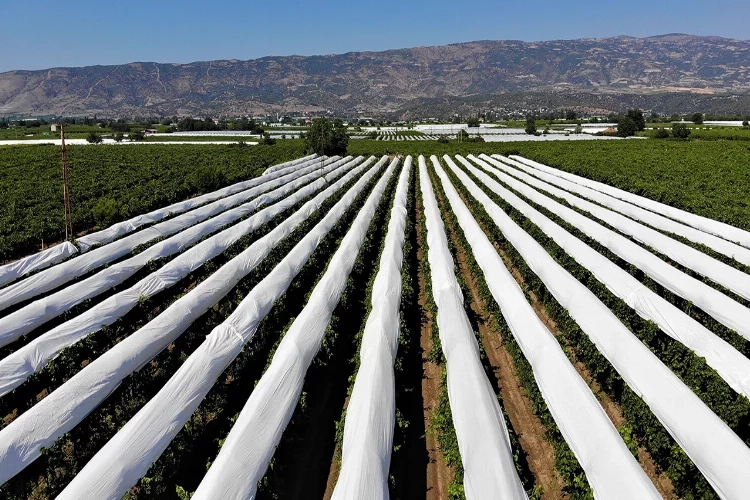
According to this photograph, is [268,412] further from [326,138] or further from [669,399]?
[326,138]

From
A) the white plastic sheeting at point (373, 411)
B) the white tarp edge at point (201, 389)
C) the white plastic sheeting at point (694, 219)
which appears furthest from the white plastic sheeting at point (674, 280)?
the white tarp edge at point (201, 389)

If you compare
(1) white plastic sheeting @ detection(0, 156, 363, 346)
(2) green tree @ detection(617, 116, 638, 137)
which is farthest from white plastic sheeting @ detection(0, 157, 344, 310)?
(2) green tree @ detection(617, 116, 638, 137)

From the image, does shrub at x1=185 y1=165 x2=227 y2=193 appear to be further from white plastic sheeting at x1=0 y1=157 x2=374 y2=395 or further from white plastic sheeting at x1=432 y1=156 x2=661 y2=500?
white plastic sheeting at x1=432 y1=156 x2=661 y2=500

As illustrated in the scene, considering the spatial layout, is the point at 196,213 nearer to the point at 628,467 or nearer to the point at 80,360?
the point at 80,360

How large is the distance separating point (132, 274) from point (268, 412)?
996cm

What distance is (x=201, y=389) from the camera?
26.9 feet

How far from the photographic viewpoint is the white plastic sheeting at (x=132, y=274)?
432 inches

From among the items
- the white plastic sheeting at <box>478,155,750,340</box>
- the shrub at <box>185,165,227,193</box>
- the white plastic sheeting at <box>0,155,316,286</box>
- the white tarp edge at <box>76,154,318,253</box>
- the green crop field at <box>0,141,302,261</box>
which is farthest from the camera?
the shrub at <box>185,165,227,193</box>

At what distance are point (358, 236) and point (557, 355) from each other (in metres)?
9.98

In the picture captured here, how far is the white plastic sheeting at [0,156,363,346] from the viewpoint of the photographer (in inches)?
432

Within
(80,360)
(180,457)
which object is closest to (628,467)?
(180,457)

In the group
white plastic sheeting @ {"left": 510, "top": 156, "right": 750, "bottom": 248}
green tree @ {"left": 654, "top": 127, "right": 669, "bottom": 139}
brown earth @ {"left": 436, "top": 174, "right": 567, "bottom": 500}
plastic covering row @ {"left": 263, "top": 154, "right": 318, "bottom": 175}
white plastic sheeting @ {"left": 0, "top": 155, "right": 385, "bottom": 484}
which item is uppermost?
green tree @ {"left": 654, "top": 127, "right": 669, "bottom": 139}

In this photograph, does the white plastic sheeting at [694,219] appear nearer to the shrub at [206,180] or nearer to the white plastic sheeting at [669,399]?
the white plastic sheeting at [669,399]

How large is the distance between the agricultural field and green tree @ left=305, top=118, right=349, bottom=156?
3864 cm
